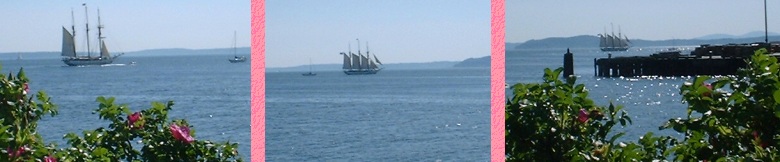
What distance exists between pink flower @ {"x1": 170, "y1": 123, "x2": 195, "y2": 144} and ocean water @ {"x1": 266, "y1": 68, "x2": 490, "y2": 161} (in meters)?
0.15

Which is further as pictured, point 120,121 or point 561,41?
point 561,41

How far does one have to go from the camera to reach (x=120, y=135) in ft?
5.50

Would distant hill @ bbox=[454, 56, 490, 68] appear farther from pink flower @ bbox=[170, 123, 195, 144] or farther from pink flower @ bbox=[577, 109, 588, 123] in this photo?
pink flower @ bbox=[170, 123, 195, 144]

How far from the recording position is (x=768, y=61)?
4.39ft

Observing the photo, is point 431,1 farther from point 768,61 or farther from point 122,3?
point 122,3

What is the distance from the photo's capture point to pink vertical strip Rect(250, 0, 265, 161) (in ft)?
5.31

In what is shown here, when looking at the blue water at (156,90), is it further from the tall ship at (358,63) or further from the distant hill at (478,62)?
the distant hill at (478,62)

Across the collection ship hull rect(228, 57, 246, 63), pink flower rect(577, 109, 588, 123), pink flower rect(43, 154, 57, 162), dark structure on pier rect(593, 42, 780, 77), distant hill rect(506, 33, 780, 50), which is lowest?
pink flower rect(43, 154, 57, 162)

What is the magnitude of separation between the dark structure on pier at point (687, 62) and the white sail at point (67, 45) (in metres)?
1.41

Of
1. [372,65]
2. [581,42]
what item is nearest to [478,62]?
[372,65]

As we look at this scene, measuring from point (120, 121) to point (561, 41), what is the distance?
91 cm

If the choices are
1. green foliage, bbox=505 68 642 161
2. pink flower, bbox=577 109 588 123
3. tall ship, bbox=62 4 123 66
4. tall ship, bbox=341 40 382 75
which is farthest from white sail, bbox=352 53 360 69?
tall ship, bbox=62 4 123 66

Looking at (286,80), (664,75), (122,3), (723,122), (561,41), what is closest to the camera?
(723,122)

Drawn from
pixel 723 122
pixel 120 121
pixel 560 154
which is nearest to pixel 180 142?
pixel 120 121
